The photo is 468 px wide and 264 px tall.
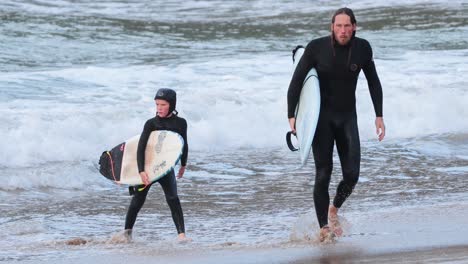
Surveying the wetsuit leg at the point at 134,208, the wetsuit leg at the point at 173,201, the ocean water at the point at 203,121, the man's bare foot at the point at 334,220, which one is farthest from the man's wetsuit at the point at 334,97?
the wetsuit leg at the point at 134,208

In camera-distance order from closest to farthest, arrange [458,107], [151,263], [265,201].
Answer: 1. [151,263]
2. [265,201]
3. [458,107]

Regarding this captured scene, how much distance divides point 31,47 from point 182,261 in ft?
45.7

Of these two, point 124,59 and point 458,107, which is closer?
point 458,107

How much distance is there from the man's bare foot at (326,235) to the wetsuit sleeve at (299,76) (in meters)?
0.79

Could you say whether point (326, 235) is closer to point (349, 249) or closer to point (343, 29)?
point (349, 249)

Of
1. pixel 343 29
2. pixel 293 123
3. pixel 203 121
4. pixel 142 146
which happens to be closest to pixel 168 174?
pixel 142 146

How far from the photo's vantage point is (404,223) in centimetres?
775

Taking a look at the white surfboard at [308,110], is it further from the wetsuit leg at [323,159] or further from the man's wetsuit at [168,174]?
the man's wetsuit at [168,174]

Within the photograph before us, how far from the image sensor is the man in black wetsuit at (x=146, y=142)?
748 centimetres

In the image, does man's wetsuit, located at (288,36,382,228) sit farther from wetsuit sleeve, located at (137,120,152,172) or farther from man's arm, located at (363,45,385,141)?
wetsuit sleeve, located at (137,120,152,172)

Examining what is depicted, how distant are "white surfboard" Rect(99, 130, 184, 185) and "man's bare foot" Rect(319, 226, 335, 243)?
112 centimetres

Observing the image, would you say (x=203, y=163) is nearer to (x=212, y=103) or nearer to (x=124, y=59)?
(x=212, y=103)

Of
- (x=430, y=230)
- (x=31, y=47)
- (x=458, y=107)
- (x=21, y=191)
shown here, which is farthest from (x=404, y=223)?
(x=31, y=47)

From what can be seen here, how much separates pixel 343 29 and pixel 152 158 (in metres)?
1.70
